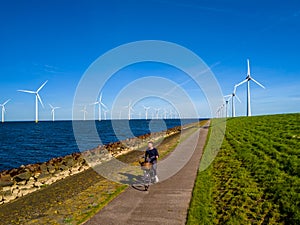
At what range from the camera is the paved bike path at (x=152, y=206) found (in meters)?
9.37

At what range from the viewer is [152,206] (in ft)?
35.1

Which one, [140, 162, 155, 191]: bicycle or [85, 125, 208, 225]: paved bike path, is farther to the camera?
[140, 162, 155, 191]: bicycle

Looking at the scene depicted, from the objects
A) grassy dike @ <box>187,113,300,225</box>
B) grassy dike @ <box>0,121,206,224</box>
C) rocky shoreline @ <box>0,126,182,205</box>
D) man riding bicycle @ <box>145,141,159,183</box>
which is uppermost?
man riding bicycle @ <box>145,141,159,183</box>

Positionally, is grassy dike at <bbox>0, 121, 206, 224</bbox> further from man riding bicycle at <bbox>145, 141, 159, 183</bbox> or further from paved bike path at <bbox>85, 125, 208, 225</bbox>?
man riding bicycle at <bbox>145, 141, 159, 183</bbox>

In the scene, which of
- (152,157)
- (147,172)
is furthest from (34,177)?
(152,157)

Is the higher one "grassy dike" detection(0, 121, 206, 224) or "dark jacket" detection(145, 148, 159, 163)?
"dark jacket" detection(145, 148, 159, 163)

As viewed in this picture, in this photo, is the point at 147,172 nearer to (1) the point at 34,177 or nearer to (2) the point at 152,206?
(2) the point at 152,206

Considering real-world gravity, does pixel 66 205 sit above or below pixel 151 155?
below

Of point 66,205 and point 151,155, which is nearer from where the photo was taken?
point 66,205

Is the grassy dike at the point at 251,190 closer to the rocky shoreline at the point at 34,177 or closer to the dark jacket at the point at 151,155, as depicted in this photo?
the dark jacket at the point at 151,155

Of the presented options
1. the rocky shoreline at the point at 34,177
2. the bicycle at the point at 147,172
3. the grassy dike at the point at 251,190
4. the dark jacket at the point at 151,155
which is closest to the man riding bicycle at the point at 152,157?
the dark jacket at the point at 151,155

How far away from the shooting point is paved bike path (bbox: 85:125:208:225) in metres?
9.37

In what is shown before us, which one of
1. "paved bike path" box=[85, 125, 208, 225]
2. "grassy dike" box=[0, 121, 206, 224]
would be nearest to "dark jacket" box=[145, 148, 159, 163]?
"paved bike path" box=[85, 125, 208, 225]

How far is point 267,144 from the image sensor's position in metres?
20.4
